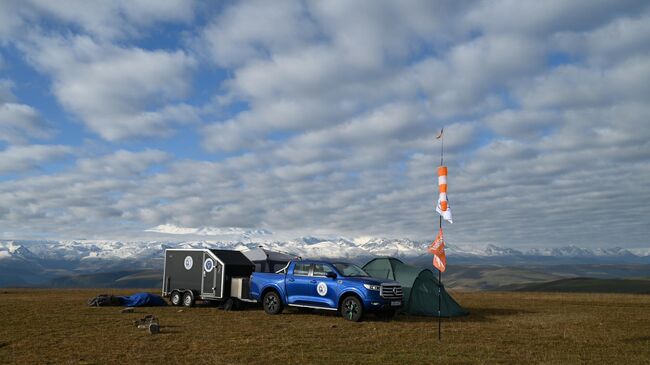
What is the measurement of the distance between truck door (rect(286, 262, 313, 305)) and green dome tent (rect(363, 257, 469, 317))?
4.54m

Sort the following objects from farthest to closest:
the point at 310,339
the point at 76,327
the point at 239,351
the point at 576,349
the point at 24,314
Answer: the point at 24,314 → the point at 76,327 → the point at 310,339 → the point at 576,349 → the point at 239,351

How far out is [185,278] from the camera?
82.4ft

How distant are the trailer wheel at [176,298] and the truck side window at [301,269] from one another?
721cm

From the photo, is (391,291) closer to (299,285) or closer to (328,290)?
(328,290)

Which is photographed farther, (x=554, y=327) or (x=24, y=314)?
(x=24, y=314)

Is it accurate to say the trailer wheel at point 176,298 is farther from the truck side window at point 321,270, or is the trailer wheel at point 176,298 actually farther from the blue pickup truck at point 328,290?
the truck side window at point 321,270

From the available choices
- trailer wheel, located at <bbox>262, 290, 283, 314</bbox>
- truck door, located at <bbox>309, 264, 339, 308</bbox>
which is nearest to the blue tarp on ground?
trailer wheel, located at <bbox>262, 290, 283, 314</bbox>

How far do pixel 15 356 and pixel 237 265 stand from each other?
42.7 ft

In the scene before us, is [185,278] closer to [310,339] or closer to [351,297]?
[351,297]

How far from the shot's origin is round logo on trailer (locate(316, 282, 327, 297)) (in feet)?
64.3

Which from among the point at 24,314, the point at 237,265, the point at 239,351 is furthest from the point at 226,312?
the point at 239,351

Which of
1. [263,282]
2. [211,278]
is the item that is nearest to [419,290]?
[263,282]

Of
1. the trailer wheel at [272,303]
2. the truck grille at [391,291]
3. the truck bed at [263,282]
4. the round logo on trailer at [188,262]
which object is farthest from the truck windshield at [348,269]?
the round logo on trailer at [188,262]

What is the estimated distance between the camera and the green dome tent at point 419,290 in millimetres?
21688
